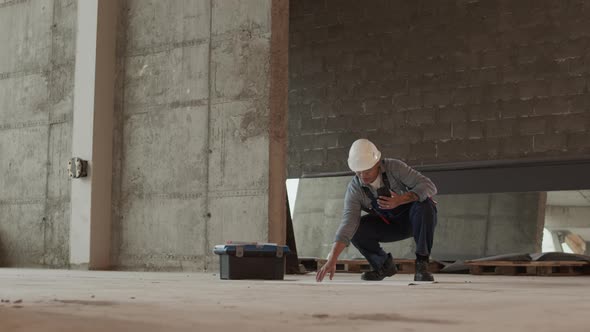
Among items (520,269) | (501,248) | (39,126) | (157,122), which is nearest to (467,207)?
(501,248)

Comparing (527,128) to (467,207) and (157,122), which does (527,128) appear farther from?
(157,122)

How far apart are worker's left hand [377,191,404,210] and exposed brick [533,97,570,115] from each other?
23.8 ft

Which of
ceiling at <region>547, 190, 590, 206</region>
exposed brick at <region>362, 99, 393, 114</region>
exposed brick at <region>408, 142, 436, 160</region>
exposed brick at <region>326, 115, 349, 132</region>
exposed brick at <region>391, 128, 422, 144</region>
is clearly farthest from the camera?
exposed brick at <region>326, 115, 349, 132</region>

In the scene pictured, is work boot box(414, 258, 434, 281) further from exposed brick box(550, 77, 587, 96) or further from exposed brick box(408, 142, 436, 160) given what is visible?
exposed brick box(408, 142, 436, 160)

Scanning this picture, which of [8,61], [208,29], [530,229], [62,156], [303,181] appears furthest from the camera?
[303,181]

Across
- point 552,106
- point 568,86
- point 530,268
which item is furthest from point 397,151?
point 530,268

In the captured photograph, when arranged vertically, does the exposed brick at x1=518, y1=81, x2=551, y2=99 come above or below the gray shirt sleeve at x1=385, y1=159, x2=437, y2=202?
above

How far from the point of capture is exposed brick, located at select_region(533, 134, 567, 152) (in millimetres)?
13578

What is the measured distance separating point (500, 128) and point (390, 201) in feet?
24.3

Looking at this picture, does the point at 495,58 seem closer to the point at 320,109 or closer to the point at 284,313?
the point at 320,109

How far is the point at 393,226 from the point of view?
7.76m

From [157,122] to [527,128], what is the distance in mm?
6298

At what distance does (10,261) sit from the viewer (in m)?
12.0

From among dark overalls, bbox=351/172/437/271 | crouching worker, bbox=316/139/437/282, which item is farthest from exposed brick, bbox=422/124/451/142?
crouching worker, bbox=316/139/437/282
